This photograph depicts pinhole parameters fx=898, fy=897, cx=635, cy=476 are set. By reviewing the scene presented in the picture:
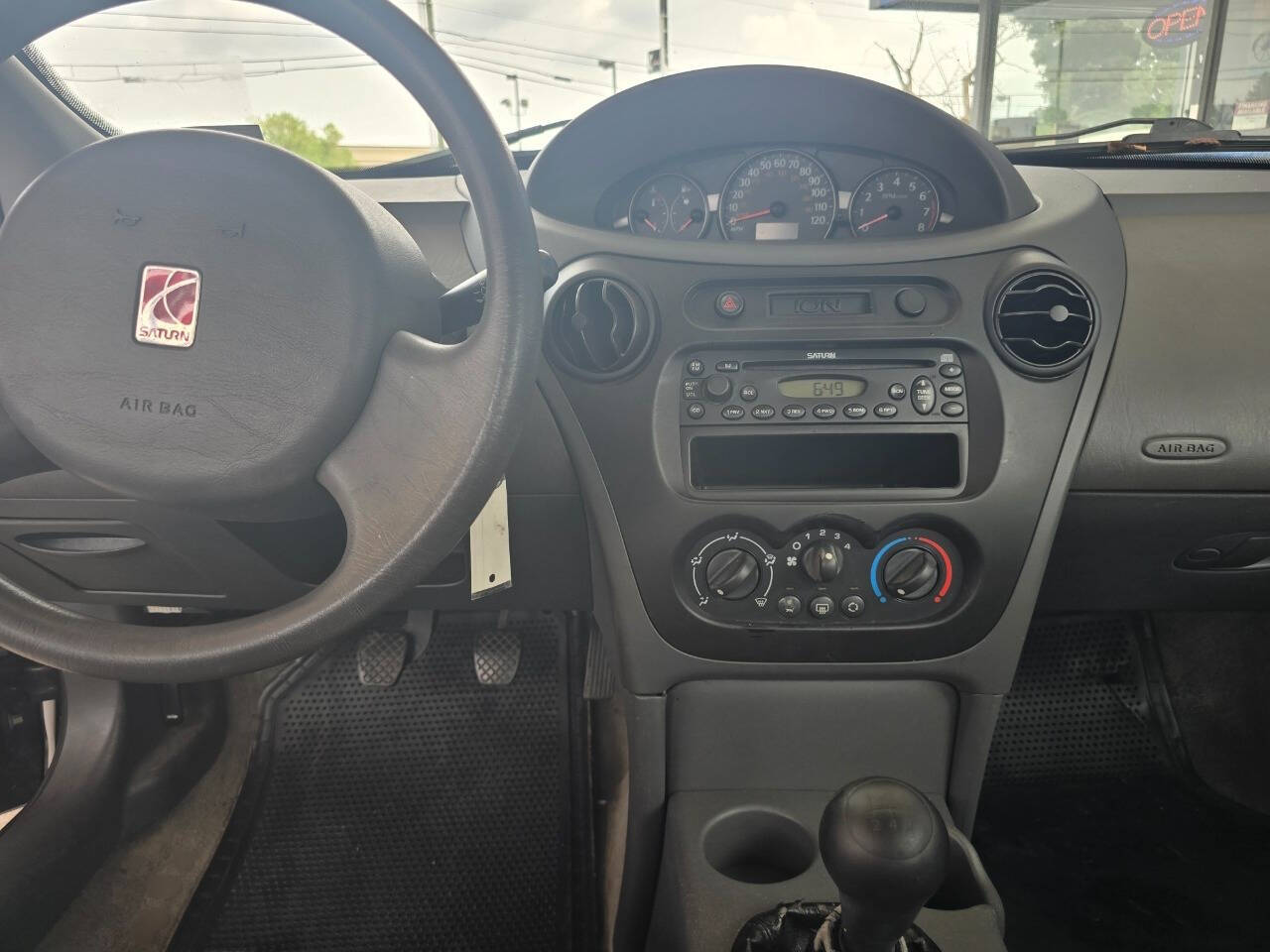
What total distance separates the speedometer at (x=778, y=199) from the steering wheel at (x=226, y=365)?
491 millimetres

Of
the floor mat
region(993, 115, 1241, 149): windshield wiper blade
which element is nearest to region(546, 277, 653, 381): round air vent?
region(993, 115, 1241, 149): windshield wiper blade

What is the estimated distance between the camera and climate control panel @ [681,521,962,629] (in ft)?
3.60

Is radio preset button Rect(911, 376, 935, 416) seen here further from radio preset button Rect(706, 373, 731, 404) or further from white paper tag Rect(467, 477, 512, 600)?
white paper tag Rect(467, 477, 512, 600)

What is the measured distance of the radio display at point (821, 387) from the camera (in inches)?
42.7

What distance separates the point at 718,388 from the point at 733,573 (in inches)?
8.9

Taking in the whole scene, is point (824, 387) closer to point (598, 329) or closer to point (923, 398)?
point (923, 398)

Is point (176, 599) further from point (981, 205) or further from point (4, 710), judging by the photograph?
point (981, 205)

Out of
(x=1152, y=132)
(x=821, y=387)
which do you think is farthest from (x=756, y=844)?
(x=1152, y=132)

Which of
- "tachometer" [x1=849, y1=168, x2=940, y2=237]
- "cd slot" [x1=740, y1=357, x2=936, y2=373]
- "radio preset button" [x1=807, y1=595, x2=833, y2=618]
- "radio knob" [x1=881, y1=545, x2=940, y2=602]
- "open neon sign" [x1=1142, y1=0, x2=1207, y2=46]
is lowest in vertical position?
"radio preset button" [x1=807, y1=595, x2=833, y2=618]

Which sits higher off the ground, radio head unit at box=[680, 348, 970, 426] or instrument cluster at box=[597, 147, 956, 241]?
instrument cluster at box=[597, 147, 956, 241]

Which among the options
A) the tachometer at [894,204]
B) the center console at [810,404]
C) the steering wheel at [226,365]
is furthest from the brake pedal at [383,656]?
the tachometer at [894,204]

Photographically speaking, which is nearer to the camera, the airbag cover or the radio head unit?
the airbag cover

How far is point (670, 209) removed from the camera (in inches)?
45.8

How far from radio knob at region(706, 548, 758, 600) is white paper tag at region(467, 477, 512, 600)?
252mm
